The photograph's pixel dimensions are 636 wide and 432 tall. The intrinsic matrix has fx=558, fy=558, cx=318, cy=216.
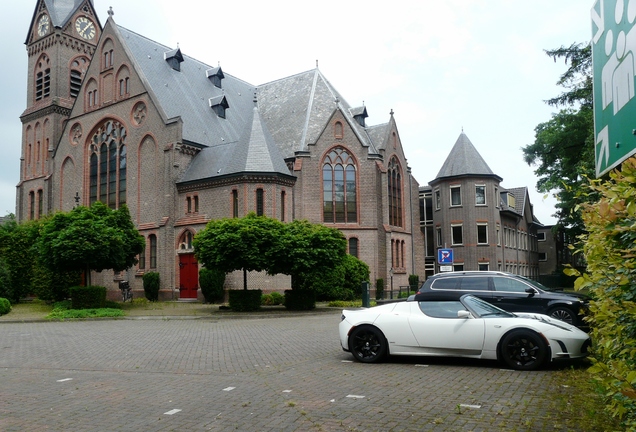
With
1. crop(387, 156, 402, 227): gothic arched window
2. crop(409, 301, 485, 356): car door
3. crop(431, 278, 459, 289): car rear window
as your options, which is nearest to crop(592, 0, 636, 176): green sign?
crop(409, 301, 485, 356): car door

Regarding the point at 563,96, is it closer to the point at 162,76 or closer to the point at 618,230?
the point at 162,76

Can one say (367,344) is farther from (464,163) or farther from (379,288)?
(464,163)

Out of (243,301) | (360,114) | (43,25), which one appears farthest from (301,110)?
(43,25)

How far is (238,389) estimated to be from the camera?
814cm

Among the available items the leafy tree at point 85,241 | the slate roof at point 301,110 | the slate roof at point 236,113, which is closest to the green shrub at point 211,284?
the leafy tree at point 85,241

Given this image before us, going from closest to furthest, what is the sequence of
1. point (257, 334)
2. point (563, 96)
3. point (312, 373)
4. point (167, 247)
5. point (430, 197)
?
point (312, 373) → point (257, 334) → point (563, 96) → point (167, 247) → point (430, 197)

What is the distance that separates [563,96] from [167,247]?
2623 cm

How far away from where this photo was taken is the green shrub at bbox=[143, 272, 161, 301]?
36.2 m

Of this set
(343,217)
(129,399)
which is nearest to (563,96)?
(343,217)

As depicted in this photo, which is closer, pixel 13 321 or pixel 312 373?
pixel 312 373

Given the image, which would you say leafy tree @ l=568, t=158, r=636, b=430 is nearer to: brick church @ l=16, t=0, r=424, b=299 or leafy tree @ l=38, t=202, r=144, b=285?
leafy tree @ l=38, t=202, r=144, b=285

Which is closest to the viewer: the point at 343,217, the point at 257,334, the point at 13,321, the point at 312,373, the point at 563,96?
the point at 312,373

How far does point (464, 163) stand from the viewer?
51.2 meters

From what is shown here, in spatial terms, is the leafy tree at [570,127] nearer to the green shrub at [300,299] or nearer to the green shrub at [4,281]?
the green shrub at [300,299]
